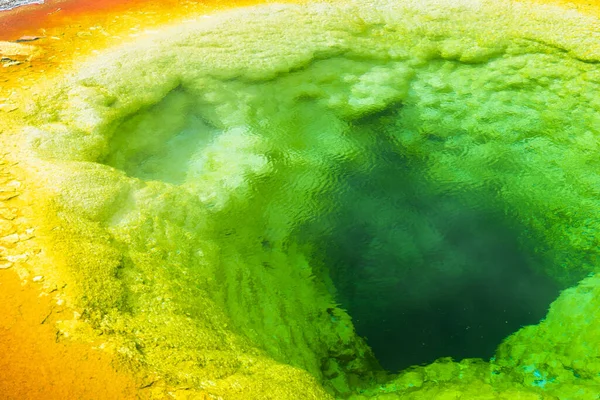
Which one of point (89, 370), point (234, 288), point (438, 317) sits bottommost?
point (438, 317)

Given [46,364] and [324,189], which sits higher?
[46,364]

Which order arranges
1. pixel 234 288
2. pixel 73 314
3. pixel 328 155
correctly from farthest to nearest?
1. pixel 328 155
2. pixel 234 288
3. pixel 73 314

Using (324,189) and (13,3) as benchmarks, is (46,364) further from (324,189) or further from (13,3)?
(13,3)

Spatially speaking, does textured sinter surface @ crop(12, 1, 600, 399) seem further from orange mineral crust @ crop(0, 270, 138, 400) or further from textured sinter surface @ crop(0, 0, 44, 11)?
textured sinter surface @ crop(0, 0, 44, 11)

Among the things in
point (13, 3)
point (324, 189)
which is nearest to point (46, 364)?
point (324, 189)

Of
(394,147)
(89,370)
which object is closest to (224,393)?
(89,370)

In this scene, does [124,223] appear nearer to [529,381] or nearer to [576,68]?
[529,381]

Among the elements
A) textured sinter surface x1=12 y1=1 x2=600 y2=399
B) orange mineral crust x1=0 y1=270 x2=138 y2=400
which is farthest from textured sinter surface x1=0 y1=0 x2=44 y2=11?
orange mineral crust x1=0 y1=270 x2=138 y2=400

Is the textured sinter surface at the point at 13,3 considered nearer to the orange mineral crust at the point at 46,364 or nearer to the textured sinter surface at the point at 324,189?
the textured sinter surface at the point at 324,189

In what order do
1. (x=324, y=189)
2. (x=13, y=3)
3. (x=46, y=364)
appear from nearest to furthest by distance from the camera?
(x=46, y=364), (x=324, y=189), (x=13, y=3)
